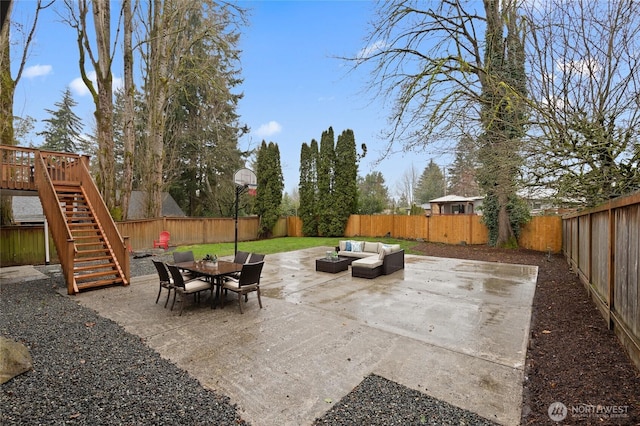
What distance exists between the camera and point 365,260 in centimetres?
787

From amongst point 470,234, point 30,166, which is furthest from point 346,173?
point 30,166

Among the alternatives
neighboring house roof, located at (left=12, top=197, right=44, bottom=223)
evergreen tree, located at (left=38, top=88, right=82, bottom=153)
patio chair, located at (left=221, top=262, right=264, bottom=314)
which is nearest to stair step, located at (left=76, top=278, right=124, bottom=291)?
patio chair, located at (left=221, top=262, right=264, bottom=314)

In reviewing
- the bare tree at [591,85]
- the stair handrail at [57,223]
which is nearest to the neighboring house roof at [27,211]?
the stair handrail at [57,223]

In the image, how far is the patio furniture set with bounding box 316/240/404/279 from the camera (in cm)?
768

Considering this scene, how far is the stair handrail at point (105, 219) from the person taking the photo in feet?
23.2

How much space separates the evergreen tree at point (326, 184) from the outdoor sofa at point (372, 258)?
33.1ft

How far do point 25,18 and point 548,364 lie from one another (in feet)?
56.6

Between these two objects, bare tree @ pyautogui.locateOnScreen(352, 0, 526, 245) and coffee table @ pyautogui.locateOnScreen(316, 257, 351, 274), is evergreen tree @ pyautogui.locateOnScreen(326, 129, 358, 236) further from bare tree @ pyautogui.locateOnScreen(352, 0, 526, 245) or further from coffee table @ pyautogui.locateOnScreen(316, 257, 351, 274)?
coffee table @ pyautogui.locateOnScreen(316, 257, 351, 274)

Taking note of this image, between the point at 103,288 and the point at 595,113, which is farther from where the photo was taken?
the point at 103,288

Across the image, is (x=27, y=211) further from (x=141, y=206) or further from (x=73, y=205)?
(x=73, y=205)

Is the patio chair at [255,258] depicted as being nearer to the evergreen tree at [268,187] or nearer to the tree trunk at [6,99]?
the tree trunk at [6,99]

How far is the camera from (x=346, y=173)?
19.6 meters

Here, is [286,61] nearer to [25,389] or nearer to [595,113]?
[595,113]
